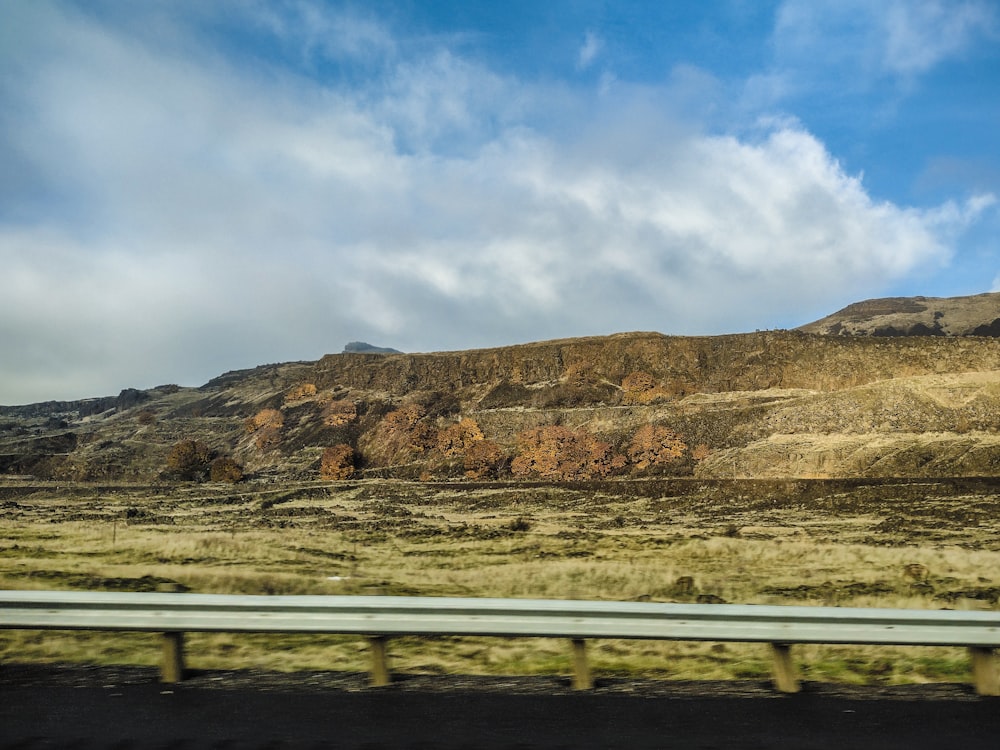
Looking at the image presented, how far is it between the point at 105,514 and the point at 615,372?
1991 inches

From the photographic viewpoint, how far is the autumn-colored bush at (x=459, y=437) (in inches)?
2539

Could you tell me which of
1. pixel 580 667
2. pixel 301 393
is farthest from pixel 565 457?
pixel 580 667

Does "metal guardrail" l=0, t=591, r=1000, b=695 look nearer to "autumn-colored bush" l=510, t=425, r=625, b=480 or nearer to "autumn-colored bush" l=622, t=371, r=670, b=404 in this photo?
"autumn-colored bush" l=510, t=425, r=625, b=480

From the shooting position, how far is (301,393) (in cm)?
9081

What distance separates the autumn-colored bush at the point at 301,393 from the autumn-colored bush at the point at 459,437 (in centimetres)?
2909

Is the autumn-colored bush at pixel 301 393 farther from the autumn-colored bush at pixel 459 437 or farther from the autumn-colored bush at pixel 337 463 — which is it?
the autumn-colored bush at pixel 459 437

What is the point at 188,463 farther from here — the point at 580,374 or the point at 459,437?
the point at 580,374

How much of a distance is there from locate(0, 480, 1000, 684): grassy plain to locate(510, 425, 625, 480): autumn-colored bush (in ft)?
30.2

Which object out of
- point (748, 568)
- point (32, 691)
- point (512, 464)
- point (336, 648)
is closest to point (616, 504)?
point (512, 464)

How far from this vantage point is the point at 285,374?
431 ft

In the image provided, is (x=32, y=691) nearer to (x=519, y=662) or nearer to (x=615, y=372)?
(x=519, y=662)

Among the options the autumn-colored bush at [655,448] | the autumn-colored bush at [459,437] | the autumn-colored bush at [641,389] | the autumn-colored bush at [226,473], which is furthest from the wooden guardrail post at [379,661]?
the autumn-colored bush at [641,389]

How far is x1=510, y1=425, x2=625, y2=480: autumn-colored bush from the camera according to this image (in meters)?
55.7

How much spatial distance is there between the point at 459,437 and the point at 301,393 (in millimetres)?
32655
